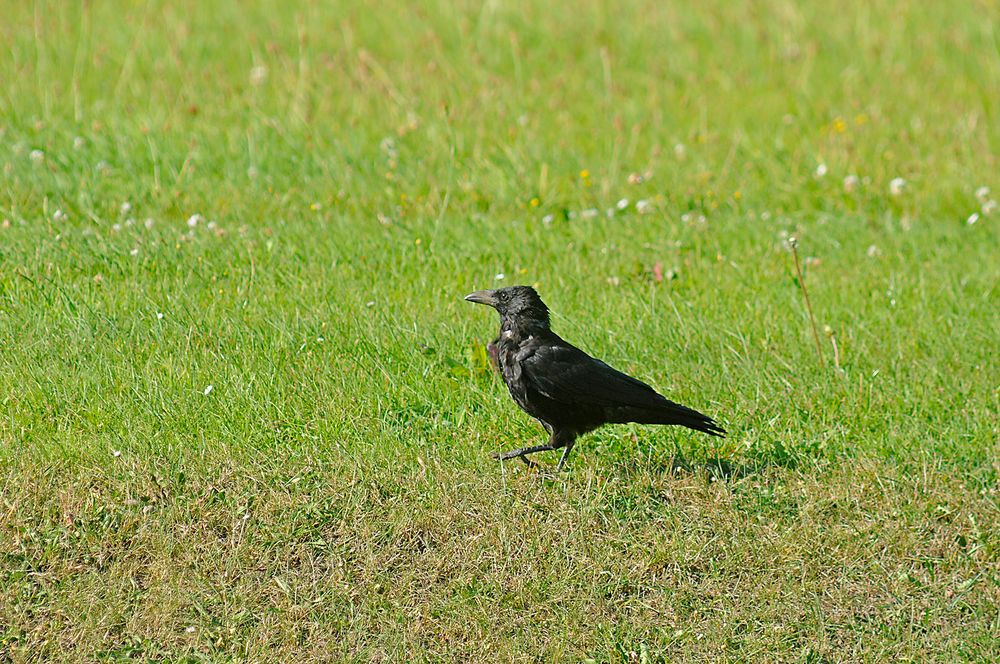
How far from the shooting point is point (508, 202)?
8805 mm

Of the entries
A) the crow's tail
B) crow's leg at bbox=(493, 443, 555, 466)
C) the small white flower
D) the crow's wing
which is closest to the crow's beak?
the crow's wing

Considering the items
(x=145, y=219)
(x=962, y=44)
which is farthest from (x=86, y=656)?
(x=962, y=44)

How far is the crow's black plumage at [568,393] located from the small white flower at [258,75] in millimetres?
5710

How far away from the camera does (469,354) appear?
6.35m

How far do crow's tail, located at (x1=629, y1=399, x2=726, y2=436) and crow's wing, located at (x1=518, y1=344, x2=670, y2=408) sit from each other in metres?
0.03

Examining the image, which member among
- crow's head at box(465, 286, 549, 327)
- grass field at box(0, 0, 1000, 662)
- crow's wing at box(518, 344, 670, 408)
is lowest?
grass field at box(0, 0, 1000, 662)

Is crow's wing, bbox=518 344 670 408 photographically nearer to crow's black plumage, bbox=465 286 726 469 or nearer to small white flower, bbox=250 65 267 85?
crow's black plumage, bbox=465 286 726 469

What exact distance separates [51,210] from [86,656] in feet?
13.6

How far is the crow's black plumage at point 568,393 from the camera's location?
17.5 ft

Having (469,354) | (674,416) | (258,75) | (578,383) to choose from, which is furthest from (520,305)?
(258,75)

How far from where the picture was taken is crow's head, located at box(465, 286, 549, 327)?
222 inches

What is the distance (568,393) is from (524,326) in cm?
43

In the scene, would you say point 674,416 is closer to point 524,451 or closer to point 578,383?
point 578,383

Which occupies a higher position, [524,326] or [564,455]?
[524,326]
